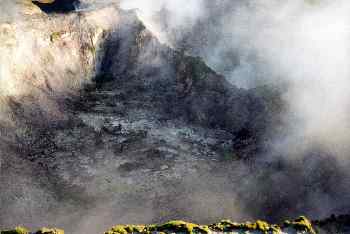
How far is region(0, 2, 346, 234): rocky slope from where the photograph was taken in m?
39.1

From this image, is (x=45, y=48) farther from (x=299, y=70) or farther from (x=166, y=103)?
(x=299, y=70)

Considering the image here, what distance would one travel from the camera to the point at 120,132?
5059 centimetres

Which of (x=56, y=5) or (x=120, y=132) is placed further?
(x=56, y=5)

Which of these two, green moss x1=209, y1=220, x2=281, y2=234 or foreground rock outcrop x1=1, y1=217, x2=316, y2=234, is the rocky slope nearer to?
foreground rock outcrop x1=1, y1=217, x2=316, y2=234

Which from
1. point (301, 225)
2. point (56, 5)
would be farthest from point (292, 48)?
point (56, 5)

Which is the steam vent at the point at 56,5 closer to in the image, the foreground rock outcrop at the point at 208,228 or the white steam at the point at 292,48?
the white steam at the point at 292,48

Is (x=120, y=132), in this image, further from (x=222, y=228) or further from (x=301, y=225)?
(x=301, y=225)

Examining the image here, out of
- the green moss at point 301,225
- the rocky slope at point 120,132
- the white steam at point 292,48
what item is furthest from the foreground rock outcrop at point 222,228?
the white steam at point 292,48

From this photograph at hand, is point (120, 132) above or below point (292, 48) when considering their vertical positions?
below

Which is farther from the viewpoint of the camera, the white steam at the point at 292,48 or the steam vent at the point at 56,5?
the steam vent at the point at 56,5

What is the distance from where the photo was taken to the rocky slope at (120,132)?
128 feet

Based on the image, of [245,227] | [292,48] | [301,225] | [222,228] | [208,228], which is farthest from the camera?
[292,48]

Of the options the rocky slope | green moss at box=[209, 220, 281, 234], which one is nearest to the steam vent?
the rocky slope

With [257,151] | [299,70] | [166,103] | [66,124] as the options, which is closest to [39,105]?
[66,124]
